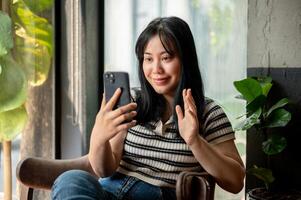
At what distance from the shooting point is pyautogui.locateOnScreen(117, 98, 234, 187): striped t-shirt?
151 cm

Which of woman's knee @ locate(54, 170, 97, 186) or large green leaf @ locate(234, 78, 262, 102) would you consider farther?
large green leaf @ locate(234, 78, 262, 102)

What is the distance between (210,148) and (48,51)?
1231mm

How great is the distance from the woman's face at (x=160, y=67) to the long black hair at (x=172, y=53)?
0.6 inches

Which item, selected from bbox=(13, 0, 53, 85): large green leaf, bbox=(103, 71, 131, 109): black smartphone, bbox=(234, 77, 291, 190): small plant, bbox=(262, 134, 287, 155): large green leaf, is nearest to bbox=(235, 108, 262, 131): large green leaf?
bbox=(234, 77, 291, 190): small plant

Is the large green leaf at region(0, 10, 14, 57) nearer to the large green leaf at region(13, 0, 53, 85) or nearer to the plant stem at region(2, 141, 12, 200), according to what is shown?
the large green leaf at region(13, 0, 53, 85)

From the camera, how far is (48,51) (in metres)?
2.29

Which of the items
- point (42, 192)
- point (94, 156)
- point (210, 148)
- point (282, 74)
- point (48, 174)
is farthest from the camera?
point (42, 192)

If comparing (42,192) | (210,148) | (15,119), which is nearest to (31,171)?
(15,119)

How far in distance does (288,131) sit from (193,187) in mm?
789

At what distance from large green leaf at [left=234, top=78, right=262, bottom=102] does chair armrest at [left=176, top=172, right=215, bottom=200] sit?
0.59 metres

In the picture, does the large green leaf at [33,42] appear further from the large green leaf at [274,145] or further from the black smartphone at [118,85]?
the large green leaf at [274,145]

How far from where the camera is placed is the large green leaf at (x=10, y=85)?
189 centimetres

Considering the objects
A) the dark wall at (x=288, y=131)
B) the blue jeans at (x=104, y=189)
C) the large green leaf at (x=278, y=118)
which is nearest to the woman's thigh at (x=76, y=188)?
the blue jeans at (x=104, y=189)

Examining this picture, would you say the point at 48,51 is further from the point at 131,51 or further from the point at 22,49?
the point at 131,51
